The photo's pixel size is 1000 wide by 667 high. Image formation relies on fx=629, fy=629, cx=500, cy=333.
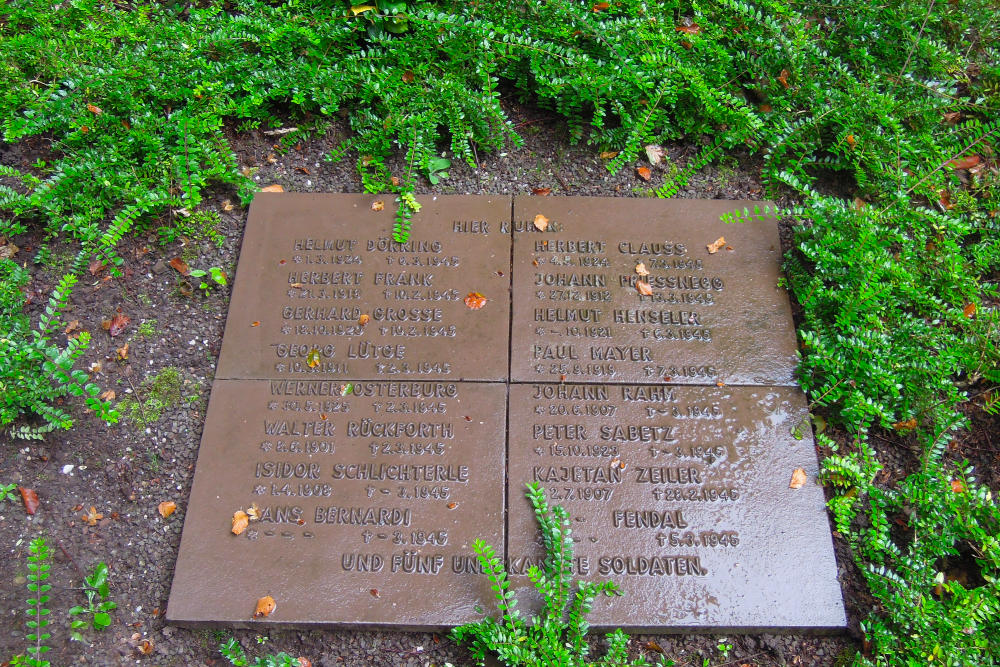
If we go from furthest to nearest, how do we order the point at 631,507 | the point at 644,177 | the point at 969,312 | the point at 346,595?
the point at 644,177 < the point at 969,312 < the point at 631,507 < the point at 346,595

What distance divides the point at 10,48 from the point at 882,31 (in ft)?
16.4

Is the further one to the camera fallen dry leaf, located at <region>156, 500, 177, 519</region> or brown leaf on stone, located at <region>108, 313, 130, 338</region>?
brown leaf on stone, located at <region>108, 313, 130, 338</region>

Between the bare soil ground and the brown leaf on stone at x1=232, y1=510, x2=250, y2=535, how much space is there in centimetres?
31

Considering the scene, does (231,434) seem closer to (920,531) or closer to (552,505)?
(552,505)

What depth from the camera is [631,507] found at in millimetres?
2562

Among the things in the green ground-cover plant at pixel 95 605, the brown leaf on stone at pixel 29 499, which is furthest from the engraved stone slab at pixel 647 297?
the brown leaf on stone at pixel 29 499

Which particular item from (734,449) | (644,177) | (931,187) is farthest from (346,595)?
(931,187)

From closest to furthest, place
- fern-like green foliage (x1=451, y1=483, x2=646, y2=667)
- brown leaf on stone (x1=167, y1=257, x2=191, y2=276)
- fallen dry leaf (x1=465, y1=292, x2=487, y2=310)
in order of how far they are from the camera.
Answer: fern-like green foliage (x1=451, y1=483, x2=646, y2=667)
fallen dry leaf (x1=465, y1=292, x2=487, y2=310)
brown leaf on stone (x1=167, y1=257, x2=191, y2=276)

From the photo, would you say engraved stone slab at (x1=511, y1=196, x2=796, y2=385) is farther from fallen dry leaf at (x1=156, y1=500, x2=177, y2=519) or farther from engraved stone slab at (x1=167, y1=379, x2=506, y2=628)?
fallen dry leaf at (x1=156, y1=500, x2=177, y2=519)

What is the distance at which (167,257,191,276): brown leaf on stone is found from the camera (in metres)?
3.18

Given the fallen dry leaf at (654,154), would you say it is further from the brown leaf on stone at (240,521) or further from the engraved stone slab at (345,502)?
the brown leaf on stone at (240,521)

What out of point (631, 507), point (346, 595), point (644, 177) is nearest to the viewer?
point (346, 595)

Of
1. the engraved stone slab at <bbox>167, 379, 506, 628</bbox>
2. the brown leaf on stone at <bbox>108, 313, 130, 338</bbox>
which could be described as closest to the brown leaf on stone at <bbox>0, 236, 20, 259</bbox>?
the brown leaf on stone at <bbox>108, 313, 130, 338</bbox>

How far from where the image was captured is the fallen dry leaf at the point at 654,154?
11.6 ft
